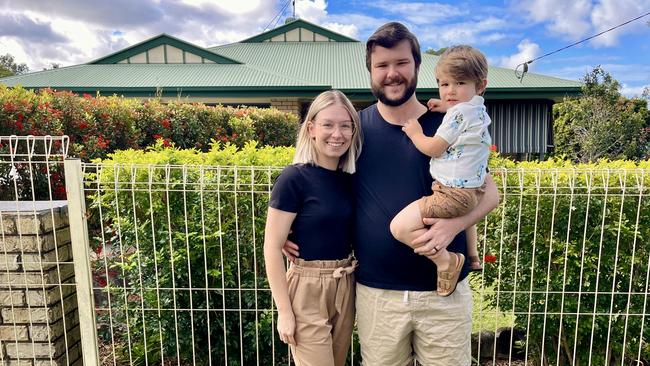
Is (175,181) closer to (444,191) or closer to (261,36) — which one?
(444,191)

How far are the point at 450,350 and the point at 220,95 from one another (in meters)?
10.9

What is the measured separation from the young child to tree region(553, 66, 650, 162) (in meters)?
10.3

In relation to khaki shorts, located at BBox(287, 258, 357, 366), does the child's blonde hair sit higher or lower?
higher

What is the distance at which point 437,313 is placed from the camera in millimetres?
1949

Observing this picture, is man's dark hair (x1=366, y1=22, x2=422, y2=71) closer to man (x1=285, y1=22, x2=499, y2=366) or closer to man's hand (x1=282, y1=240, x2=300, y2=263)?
man (x1=285, y1=22, x2=499, y2=366)

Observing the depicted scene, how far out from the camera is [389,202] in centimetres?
192

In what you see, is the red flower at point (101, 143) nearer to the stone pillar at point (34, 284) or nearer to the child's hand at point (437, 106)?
the stone pillar at point (34, 284)

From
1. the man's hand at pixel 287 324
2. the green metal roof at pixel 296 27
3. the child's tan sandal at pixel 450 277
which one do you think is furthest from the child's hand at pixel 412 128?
the green metal roof at pixel 296 27

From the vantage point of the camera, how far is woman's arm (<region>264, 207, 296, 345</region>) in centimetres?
187

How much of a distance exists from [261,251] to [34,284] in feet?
4.73

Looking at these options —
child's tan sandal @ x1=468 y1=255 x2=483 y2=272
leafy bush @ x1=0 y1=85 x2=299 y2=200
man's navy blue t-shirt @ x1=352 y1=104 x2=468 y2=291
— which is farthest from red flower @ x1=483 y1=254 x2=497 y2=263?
leafy bush @ x1=0 y1=85 x2=299 y2=200

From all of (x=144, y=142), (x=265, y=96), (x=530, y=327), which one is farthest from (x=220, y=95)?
(x=530, y=327)

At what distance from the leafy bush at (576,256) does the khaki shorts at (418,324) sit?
101cm

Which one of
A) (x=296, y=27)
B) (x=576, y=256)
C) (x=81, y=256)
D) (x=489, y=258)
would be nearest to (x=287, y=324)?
(x=81, y=256)
